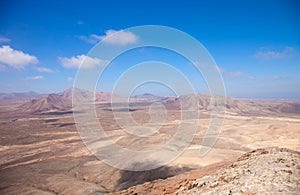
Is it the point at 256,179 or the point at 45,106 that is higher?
the point at 256,179

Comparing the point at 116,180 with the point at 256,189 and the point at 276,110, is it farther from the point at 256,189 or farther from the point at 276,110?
the point at 276,110

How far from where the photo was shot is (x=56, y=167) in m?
A: 34.2

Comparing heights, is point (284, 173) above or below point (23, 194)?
above

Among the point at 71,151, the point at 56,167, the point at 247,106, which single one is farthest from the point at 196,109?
the point at 56,167

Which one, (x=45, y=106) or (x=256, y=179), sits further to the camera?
(x=45, y=106)

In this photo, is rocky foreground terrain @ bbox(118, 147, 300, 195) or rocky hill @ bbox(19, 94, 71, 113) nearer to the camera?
rocky foreground terrain @ bbox(118, 147, 300, 195)

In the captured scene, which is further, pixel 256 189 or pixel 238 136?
pixel 238 136

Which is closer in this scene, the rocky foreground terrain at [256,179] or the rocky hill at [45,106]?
the rocky foreground terrain at [256,179]

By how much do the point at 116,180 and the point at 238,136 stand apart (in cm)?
3577

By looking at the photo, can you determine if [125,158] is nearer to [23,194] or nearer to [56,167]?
[56,167]

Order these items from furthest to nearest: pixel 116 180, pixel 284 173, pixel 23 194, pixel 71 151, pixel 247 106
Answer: pixel 247 106 < pixel 71 151 < pixel 116 180 < pixel 23 194 < pixel 284 173

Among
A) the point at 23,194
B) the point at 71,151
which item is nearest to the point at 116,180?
the point at 23,194

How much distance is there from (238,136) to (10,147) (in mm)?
52211

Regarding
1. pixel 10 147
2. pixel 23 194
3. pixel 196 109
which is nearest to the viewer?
pixel 23 194
